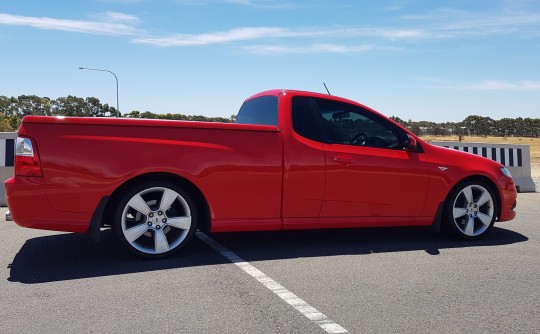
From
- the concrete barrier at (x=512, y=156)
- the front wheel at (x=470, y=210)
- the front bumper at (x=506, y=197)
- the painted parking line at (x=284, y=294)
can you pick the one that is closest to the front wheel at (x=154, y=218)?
the painted parking line at (x=284, y=294)

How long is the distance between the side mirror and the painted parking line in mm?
2292

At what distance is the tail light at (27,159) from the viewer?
4539 mm

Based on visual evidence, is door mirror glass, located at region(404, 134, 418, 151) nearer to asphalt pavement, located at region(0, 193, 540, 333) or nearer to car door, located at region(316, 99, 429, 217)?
car door, located at region(316, 99, 429, 217)

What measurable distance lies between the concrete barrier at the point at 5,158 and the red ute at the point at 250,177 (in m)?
4.28

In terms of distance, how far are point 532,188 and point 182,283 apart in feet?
32.4

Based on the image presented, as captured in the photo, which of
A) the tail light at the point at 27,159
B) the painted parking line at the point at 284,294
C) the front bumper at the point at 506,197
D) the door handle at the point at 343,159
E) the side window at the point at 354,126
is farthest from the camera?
the front bumper at the point at 506,197

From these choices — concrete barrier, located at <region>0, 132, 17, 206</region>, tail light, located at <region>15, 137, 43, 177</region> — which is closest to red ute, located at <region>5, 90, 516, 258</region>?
tail light, located at <region>15, 137, 43, 177</region>

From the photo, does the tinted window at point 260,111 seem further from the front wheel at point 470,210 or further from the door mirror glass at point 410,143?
the front wheel at point 470,210

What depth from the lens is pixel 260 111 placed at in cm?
614

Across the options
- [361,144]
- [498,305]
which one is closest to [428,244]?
Answer: [361,144]

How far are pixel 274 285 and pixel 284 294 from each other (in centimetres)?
24

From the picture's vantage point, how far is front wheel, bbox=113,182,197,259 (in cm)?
483

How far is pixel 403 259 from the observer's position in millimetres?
5191

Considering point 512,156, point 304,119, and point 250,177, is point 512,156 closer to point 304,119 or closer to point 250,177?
point 304,119
